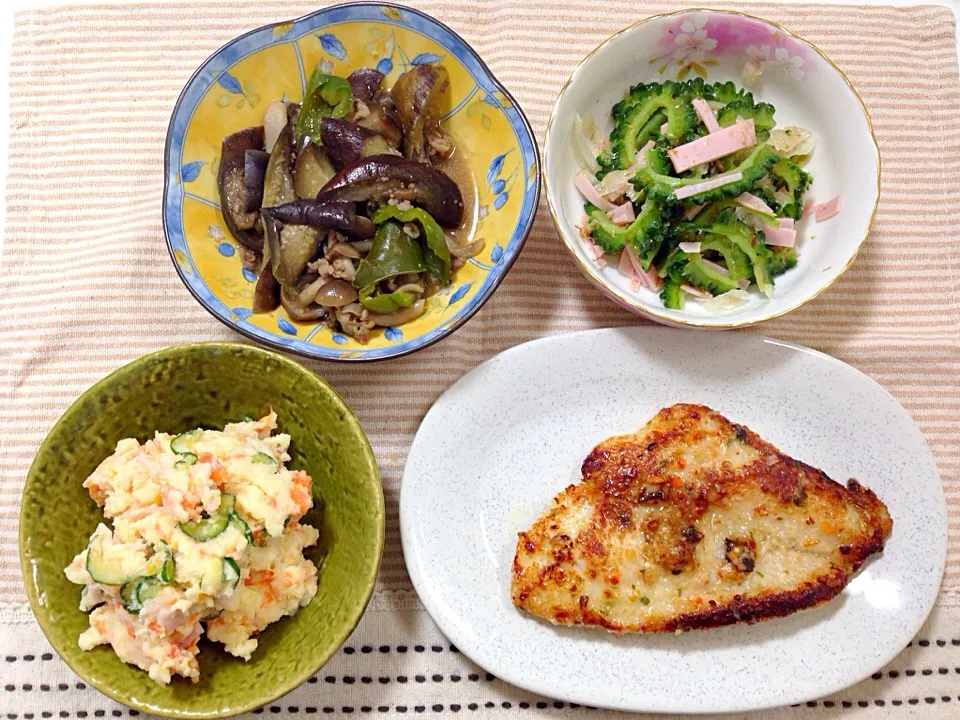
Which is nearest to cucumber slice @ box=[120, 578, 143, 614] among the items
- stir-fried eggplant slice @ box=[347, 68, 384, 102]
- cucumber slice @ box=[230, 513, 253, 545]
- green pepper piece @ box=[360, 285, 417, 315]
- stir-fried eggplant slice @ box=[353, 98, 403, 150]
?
cucumber slice @ box=[230, 513, 253, 545]

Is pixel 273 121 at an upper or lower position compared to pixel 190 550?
upper

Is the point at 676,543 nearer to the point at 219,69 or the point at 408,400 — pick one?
the point at 408,400

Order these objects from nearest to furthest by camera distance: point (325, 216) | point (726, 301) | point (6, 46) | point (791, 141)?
point (325, 216) < point (726, 301) < point (791, 141) < point (6, 46)

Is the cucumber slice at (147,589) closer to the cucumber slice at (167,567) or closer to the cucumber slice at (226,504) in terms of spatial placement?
the cucumber slice at (167,567)

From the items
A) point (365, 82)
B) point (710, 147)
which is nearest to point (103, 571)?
point (365, 82)

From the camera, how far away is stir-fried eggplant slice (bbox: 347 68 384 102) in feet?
9.25

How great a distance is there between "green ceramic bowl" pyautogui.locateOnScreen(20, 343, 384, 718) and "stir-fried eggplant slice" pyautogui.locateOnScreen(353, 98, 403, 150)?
872 mm

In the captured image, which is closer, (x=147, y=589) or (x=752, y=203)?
(x=147, y=589)

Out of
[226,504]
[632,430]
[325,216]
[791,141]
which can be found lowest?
[632,430]

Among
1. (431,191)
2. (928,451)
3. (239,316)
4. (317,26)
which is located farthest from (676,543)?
(317,26)

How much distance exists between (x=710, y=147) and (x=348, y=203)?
50.1 inches

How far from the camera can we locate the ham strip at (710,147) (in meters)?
2.74

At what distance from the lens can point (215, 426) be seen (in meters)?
2.73

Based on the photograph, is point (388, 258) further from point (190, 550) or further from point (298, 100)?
point (190, 550)
